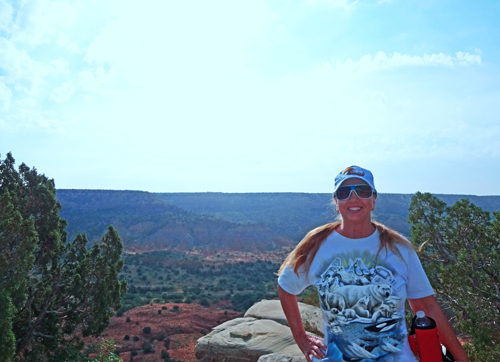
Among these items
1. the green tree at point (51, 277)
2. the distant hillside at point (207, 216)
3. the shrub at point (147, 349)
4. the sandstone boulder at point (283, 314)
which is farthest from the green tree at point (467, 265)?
the distant hillside at point (207, 216)

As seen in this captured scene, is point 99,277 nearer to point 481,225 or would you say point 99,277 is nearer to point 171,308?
point 481,225

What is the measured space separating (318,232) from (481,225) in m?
7.70

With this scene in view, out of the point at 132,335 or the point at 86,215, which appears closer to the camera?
the point at 132,335

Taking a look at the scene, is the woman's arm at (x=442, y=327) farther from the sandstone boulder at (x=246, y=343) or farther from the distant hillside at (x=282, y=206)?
the distant hillside at (x=282, y=206)

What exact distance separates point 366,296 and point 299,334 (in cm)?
64

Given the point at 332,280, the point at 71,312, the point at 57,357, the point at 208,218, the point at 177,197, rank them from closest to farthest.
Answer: the point at 332,280 → the point at 57,357 → the point at 71,312 → the point at 208,218 → the point at 177,197

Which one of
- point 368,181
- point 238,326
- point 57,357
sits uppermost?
point 368,181

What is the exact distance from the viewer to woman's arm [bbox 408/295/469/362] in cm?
225

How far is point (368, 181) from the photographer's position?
2473 mm

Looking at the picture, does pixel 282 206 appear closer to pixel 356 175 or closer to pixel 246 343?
pixel 246 343

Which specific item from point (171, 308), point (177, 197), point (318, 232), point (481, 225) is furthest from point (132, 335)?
point (177, 197)

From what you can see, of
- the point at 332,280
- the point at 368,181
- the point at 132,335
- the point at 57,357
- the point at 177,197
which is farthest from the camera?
the point at 177,197

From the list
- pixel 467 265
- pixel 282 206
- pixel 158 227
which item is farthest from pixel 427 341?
pixel 282 206

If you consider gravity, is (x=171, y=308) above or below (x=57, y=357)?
below
